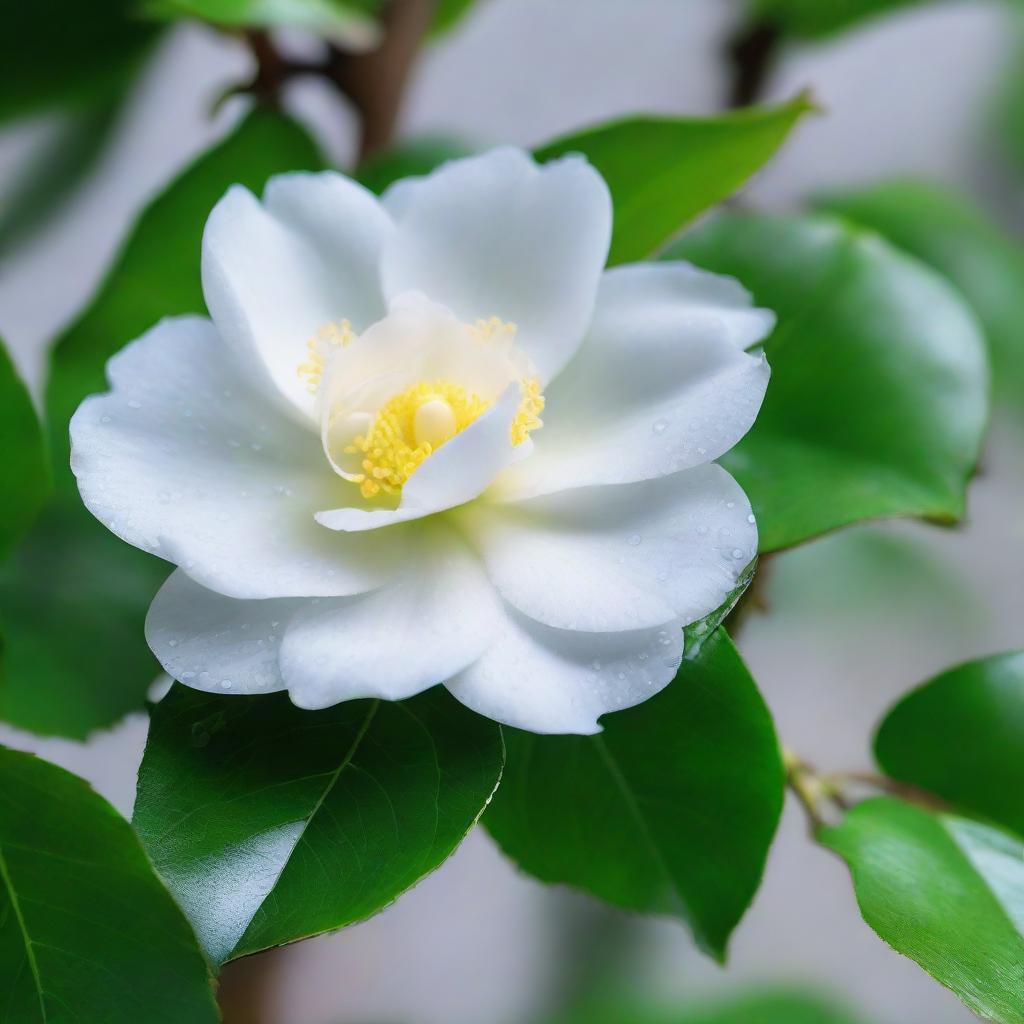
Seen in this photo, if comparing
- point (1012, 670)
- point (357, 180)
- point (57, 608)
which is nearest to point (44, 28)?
point (357, 180)

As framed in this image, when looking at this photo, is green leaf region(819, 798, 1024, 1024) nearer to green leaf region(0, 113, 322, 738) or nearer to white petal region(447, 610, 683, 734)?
white petal region(447, 610, 683, 734)

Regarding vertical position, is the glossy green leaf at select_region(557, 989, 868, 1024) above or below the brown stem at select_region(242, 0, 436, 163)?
below

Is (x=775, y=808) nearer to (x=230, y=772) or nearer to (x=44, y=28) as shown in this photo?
(x=230, y=772)

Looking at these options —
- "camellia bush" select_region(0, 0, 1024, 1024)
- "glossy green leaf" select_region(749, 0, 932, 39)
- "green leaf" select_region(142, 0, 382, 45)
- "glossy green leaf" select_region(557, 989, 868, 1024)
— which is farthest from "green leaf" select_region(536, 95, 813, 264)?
"glossy green leaf" select_region(557, 989, 868, 1024)

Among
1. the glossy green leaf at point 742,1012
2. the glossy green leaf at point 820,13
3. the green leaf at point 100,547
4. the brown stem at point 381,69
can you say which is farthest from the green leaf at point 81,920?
the glossy green leaf at point 820,13

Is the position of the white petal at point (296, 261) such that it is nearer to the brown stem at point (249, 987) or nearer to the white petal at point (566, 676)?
the white petal at point (566, 676)
